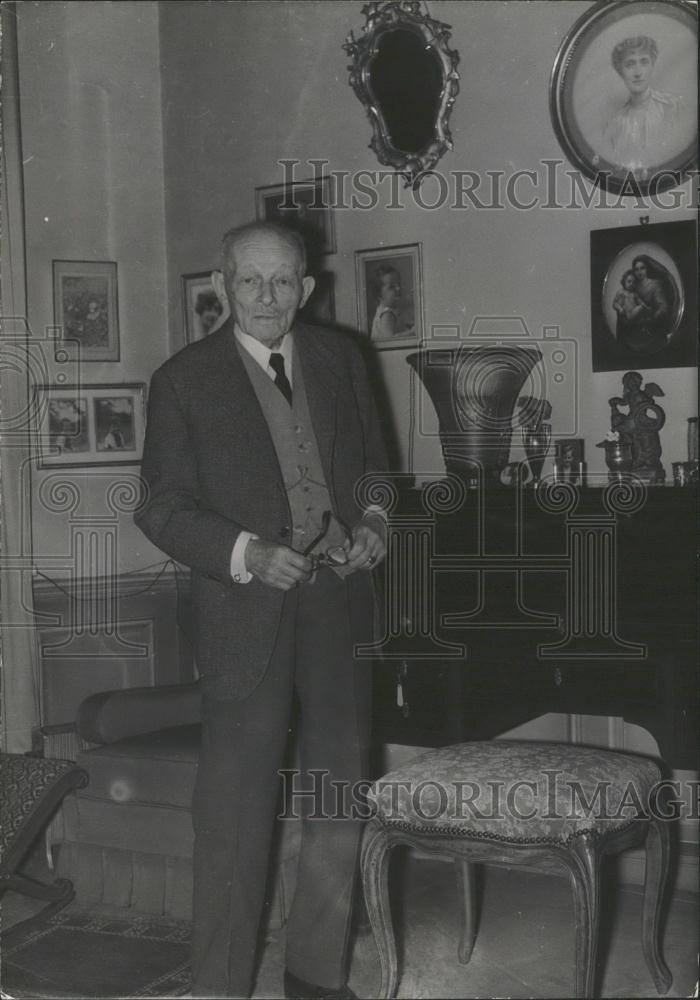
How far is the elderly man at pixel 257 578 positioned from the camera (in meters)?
2.46

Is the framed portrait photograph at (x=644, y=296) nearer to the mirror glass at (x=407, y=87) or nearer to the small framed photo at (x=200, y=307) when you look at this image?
the mirror glass at (x=407, y=87)

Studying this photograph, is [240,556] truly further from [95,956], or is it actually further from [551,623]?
[95,956]

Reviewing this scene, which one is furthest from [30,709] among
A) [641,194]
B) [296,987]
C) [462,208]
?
[641,194]

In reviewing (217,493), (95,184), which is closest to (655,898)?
(217,493)

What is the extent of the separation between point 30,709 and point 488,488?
1934mm

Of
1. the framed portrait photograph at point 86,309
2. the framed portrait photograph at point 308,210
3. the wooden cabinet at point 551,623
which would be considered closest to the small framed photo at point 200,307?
the framed portrait photograph at point 86,309

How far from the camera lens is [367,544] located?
2508 mm

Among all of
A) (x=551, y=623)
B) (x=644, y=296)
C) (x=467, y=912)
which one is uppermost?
(x=644, y=296)

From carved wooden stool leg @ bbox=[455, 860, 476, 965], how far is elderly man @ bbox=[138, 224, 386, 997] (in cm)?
48

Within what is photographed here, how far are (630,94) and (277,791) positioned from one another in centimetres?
234

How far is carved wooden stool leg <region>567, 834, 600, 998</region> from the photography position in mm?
2396

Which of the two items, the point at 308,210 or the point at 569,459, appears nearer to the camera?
the point at 569,459

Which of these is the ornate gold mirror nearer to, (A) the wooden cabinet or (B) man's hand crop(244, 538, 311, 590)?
(A) the wooden cabinet

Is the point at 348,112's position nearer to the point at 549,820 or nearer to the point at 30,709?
the point at 30,709
